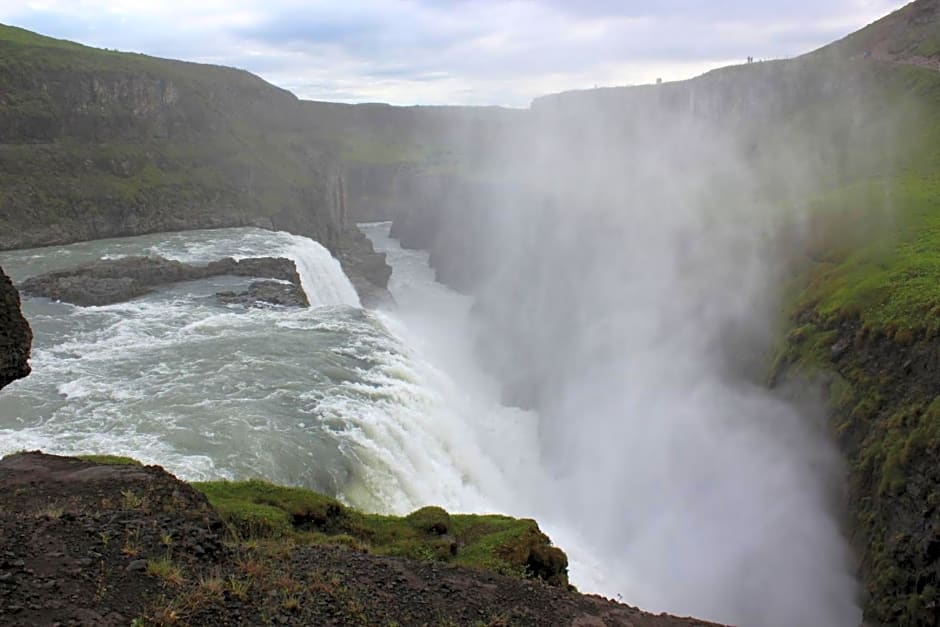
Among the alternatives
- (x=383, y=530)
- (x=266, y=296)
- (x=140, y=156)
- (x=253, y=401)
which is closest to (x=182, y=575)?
(x=383, y=530)

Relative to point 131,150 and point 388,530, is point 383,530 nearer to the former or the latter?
point 388,530

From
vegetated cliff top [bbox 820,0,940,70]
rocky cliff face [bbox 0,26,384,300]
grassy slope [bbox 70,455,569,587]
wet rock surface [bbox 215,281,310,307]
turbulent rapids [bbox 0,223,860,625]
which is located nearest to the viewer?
grassy slope [bbox 70,455,569,587]

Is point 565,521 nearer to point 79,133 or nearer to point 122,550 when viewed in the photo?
point 122,550

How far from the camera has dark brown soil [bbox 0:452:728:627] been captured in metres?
8.02

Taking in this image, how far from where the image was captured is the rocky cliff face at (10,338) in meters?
10.2

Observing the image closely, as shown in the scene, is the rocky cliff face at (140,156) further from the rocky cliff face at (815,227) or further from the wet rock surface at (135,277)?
the rocky cliff face at (815,227)

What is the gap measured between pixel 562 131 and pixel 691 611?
258 ft

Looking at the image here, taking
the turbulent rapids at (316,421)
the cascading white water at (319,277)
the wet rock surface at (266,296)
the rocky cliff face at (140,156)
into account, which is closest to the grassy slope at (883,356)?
the turbulent rapids at (316,421)

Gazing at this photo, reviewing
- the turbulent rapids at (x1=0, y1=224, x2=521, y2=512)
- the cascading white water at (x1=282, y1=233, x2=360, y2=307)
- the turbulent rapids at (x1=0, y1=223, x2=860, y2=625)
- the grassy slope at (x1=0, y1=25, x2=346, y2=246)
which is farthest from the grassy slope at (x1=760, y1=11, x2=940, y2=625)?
the grassy slope at (x1=0, y1=25, x2=346, y2=246)

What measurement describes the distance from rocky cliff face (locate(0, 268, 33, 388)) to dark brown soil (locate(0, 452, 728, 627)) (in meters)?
1.98

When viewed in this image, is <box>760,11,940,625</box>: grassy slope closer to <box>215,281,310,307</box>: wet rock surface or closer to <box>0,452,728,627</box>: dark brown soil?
<box>0,452,728,627</box>: dark brown soil

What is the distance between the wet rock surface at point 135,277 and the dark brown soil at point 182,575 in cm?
2618

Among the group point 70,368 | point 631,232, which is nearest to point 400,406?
point 70,368

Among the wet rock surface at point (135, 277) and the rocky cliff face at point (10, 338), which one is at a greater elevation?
the rocky cliff face at point (10, 338)
